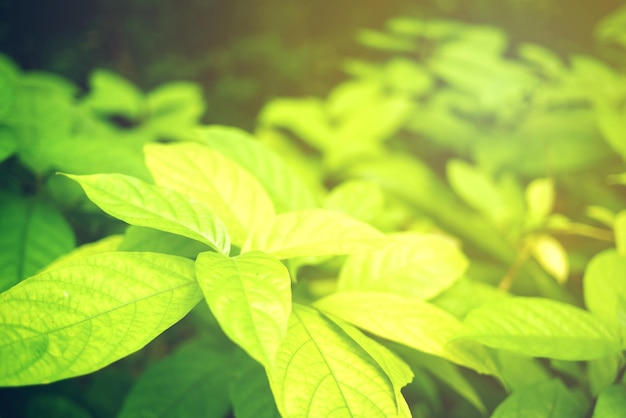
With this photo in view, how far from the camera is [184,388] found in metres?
0.77

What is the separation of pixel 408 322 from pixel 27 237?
673mm

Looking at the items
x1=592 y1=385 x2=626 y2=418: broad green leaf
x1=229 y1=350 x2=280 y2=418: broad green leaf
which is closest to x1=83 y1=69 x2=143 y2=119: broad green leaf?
x1=229 y1=350 x2=280 y2=418: broad green leaf

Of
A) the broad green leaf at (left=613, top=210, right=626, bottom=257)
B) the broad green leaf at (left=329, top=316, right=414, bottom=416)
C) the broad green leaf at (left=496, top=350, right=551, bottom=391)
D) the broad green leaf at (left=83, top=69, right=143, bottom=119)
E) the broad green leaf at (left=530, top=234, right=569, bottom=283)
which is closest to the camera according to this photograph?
the broad green leaf at (left=329, top=316, right=414, bottom=416)

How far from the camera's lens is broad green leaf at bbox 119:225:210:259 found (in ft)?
2.12

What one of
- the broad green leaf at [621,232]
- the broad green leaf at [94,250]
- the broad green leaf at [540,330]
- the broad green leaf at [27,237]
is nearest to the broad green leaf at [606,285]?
the broad green leaf at [540,330]

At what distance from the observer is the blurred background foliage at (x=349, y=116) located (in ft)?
2.78

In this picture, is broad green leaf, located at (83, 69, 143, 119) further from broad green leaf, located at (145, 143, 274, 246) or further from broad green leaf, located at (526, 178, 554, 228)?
broad green leaf, located at (526, 178, 554, 228)

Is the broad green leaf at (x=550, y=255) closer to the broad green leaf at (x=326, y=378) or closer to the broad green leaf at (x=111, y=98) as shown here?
the broad green leaf at (x=326, y=378)

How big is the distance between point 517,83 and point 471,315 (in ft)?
4.49

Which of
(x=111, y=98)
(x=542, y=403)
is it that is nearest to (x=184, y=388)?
(x=542, y=403)

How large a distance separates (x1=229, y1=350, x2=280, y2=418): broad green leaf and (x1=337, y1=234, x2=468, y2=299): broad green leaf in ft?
A: 0.69

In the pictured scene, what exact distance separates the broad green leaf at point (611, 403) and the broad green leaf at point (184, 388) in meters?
0.59

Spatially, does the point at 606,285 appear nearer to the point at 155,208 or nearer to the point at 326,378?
the point at 326,378

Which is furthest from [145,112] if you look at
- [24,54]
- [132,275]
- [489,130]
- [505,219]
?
[489,130]
